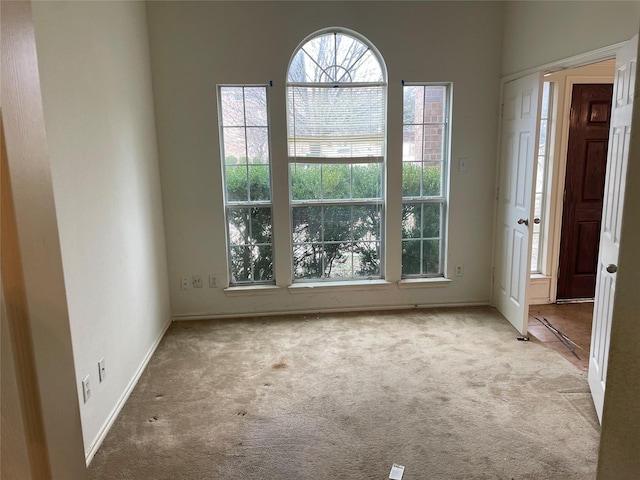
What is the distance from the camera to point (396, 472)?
2.03 metres

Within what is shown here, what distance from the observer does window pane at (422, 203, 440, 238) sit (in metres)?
4.03

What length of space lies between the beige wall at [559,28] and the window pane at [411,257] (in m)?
1.66

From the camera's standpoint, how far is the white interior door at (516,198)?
332cm

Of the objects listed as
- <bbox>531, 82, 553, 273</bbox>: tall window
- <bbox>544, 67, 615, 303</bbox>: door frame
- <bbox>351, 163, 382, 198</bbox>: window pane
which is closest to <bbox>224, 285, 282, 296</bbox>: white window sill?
<bbox>351, 163, 382, 198</bbox>: window pane

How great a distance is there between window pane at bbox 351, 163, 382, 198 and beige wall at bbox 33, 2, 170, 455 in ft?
5.54

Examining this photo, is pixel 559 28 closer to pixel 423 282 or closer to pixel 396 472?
pixel 423 282

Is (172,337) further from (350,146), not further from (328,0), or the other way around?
(328,0)

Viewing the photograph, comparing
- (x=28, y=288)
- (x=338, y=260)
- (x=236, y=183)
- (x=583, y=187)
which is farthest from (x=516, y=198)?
(x=28, y=288)

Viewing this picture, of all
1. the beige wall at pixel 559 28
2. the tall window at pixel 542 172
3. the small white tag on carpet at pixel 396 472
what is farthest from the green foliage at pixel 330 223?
the small white tag on carpet at pixel 396 472

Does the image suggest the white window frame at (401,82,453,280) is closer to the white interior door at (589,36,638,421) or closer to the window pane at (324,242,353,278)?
the window pane at (324,242,353,278)

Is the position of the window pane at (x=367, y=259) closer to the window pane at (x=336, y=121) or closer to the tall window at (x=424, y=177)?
the tall window at (x=424, y=177)

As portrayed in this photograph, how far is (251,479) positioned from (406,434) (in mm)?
828

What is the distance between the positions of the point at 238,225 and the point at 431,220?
1768 millimetres

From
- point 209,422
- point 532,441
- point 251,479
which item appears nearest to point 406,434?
point 532,441
